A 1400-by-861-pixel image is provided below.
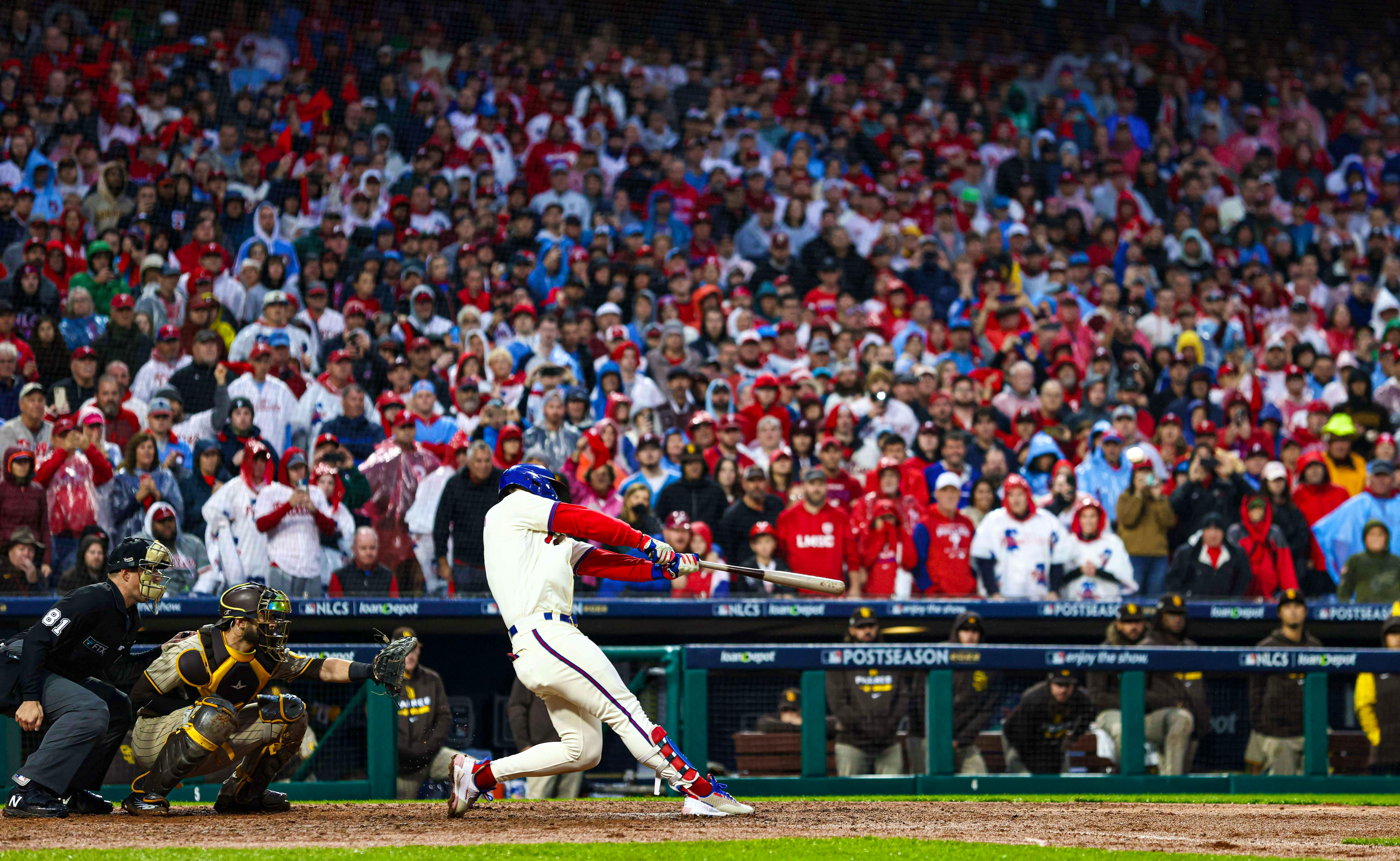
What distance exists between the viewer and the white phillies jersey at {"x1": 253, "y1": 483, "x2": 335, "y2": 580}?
9750mm

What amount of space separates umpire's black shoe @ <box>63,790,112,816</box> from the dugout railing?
3.10 metres

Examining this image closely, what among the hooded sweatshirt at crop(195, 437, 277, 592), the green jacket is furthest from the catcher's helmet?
the green jacket

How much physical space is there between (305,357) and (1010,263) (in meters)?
7.33

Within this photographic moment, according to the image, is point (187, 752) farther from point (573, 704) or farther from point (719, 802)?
point (719, 802)

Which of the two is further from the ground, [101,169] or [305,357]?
[101,169]

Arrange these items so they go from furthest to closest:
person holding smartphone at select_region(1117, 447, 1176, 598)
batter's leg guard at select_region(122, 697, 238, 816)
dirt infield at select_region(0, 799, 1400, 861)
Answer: person holding smartphone at select_region(1117, 447, 1176, 598), batter's leg guard at select_region(122, 697, 238, 816), dirt infield at select_region(0, 799, 1400, 861)

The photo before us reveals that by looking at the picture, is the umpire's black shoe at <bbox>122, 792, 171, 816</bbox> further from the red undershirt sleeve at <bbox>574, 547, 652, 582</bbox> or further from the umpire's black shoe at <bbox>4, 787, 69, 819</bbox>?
the red undershirt sleeve at <bbox>574, 547, 652, 582</bbox>

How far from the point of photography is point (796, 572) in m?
10.4

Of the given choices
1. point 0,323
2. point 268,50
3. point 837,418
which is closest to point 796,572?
point 837,418

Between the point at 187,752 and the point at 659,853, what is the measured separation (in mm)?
2342

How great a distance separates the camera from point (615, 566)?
6.77m

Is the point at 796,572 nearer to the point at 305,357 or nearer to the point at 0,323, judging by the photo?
the point at 305,357

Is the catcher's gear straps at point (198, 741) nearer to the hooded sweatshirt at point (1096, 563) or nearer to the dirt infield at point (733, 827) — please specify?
the dirt infield at point (733, 827)

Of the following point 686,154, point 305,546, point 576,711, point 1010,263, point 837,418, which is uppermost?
point 686,154
